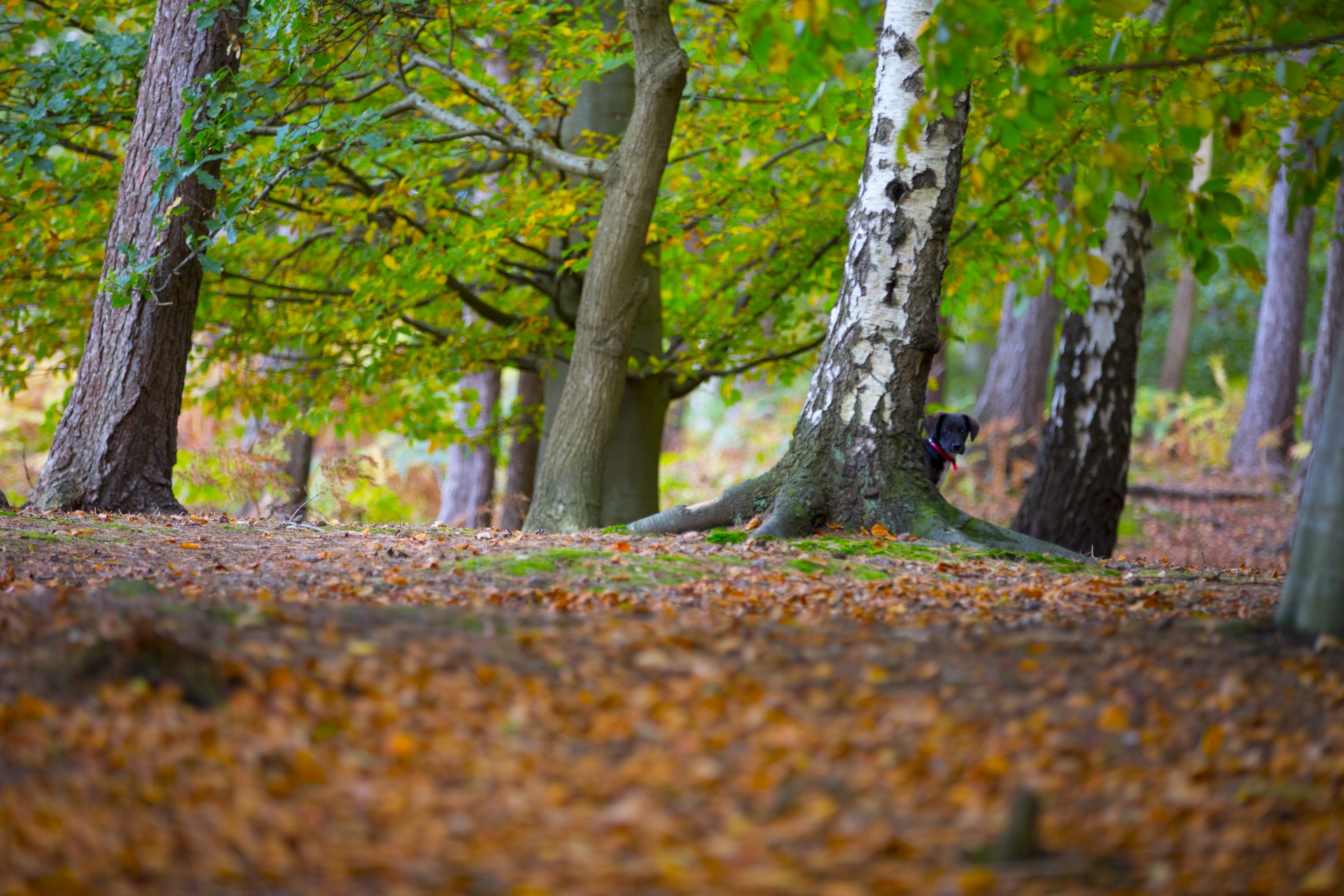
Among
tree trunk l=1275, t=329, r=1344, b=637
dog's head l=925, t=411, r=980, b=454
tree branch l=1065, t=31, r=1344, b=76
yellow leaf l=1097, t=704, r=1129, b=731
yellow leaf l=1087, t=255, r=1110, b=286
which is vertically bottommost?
yellow leaf l=1097, t=704, r=1129, b=731

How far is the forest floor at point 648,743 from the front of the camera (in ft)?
6.47

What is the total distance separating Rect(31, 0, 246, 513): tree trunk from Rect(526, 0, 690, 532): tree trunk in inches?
90.7

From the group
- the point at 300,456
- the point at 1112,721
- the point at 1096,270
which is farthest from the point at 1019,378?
the point at 1112,721

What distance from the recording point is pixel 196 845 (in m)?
1.99

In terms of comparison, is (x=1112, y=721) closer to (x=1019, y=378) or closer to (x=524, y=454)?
(x=524, y=454)

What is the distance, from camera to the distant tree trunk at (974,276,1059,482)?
12.9 meters

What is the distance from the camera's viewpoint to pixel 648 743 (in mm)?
2396

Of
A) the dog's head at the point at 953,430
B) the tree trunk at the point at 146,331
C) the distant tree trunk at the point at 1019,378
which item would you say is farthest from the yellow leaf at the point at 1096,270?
the distant tree trunk at the point at 1019,378

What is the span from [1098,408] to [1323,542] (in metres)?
5.01

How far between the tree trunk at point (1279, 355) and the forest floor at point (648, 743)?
11916 millimetres

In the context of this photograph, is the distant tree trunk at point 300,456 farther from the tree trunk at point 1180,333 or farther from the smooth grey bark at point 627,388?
the tree trunk at point 1180,333

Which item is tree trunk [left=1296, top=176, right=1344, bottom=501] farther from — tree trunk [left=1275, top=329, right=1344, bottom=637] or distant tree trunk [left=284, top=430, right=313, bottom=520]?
distant tree trunk [left=284, top=430, right=313, bottom=520]

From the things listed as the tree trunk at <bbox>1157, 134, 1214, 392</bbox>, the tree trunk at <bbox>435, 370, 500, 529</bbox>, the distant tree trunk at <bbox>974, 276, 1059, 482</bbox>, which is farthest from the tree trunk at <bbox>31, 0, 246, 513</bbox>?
the tree trunk at <bbox>1157, 134, 1214, 392</bbox>

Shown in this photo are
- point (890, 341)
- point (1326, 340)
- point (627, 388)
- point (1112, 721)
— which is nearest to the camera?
point (1112, 721)
